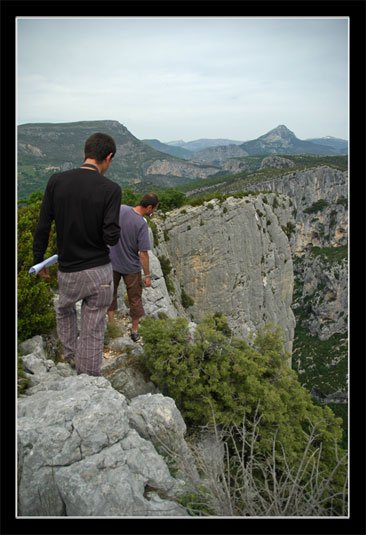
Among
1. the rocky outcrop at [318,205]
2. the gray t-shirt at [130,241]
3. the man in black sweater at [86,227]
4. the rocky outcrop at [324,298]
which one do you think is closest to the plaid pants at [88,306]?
the man in black sweater at [86,227]

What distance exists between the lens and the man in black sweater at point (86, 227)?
3143mm

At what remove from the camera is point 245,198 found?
83.6 ft

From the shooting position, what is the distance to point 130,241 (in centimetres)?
529

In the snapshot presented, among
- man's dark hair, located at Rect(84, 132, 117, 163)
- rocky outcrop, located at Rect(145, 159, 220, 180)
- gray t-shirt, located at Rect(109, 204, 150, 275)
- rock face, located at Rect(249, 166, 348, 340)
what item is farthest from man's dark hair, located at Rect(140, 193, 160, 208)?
rocky outcrop, located at Rect(145, 159, 220, 180)

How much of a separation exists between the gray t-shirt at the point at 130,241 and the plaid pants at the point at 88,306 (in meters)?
1.65

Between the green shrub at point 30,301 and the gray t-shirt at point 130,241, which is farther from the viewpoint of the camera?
the gray t-shirt at point 130,241

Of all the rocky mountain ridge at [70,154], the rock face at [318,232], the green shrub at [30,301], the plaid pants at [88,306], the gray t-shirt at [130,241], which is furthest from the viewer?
the rock face at [318,232]

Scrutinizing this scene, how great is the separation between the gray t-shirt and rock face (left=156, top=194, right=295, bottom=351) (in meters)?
16.7

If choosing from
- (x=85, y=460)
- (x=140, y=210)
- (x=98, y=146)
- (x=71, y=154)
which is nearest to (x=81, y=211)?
(x=98, y=146)

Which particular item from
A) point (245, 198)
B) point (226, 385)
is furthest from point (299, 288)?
point (226, 385)

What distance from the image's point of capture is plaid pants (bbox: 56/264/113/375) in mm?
3426

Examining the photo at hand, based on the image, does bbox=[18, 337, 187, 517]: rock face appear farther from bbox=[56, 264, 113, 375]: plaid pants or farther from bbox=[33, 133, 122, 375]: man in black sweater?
bbox=[33, 133, 122, 375]: man in black sweater

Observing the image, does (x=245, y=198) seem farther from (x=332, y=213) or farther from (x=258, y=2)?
(x=332, y=213)

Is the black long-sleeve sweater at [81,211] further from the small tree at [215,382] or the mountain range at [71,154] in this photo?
the mountain range at [71,154]
